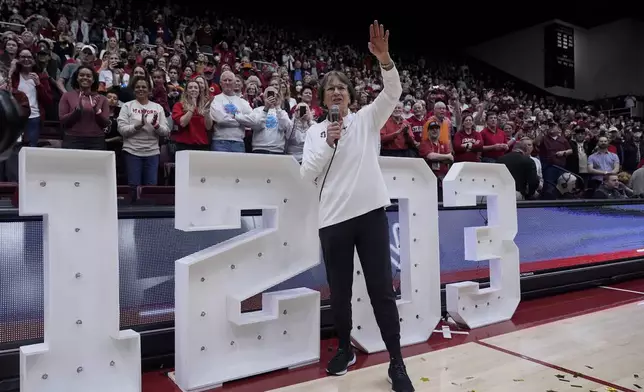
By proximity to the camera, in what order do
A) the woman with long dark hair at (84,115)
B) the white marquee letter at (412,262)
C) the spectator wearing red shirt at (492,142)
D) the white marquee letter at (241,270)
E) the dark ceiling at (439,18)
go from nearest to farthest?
the white marquee letter at (241,270) < the white marquee letter at (412,262) < the woman with long dark hair at (84,115) < the spectator wearing red shirt at (492,142) < the dark ceiling at (439,18)

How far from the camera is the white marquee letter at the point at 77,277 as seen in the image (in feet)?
6.68

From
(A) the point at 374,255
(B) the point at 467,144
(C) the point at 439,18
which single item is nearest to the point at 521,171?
(B) the point at 467,144

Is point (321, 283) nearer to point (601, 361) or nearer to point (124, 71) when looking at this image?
point (601, 361)

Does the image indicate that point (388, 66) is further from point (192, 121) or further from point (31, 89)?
point (31, 89)

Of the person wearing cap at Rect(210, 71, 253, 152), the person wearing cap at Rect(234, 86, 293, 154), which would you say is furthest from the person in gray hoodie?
the person wearing cap at Rect(234, 86, 293, 154)

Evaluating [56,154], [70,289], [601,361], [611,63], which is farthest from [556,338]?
[611,63]

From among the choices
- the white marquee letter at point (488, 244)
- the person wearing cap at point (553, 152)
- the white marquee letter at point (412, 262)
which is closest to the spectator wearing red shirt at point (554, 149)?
the person wearing cap at point (553, 152)

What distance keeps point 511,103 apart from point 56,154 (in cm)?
1264

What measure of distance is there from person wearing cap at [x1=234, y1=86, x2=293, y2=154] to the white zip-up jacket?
2144 mm

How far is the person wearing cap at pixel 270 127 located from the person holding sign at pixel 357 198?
7.01ft

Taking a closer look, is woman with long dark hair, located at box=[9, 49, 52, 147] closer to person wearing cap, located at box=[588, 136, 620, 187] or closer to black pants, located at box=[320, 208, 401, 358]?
black pants, located at box=[320, 208, 401, 358]

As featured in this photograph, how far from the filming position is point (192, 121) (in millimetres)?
4383

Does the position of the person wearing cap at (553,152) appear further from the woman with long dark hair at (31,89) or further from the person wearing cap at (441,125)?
the woman with long dark hair at (31,89)

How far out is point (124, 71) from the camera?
608 centimetres
